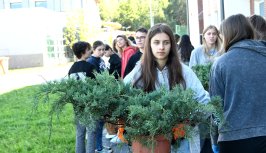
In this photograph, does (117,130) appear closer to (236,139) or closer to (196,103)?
(196,103)

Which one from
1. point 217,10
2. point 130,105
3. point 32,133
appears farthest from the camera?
point 217,10

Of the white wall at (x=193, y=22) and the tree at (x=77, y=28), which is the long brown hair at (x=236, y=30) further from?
the tree at (x=77, y=28)

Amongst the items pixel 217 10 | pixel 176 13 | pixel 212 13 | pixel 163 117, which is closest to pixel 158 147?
pixel 163 117

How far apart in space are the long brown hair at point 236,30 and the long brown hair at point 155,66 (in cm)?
39

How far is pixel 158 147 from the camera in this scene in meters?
2.44

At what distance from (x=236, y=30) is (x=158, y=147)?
1125mm

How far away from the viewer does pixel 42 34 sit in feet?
123

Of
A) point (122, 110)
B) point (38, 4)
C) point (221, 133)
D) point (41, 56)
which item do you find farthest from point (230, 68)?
point (38, 4)

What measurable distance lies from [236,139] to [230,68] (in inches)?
19.6

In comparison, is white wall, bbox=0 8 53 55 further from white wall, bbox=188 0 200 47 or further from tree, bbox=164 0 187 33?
tree, bbox=164 0 187 33

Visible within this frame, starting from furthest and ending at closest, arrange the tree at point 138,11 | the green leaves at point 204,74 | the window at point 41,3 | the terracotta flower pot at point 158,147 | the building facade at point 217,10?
the tree at point 138,11 → the window at point 41,3 → the building facade at point 217,10 → the green leaves at point 204,74 → the terracotta flower pot at point 158,147

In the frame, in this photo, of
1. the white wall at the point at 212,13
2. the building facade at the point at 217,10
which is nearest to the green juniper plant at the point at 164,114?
the building facade at the point at 217,10

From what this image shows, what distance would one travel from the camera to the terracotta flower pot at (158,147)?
7.91 ft

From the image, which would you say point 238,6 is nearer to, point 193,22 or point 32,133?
point 32,133
